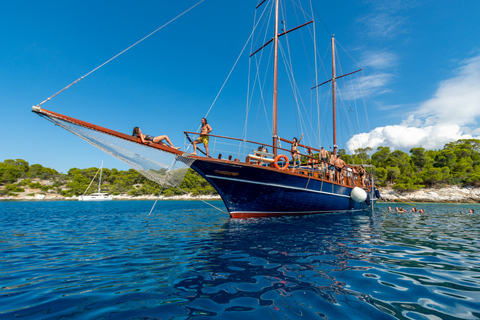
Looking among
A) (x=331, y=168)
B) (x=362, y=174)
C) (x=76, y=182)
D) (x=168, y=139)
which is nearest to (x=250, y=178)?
(x=168, y=139)

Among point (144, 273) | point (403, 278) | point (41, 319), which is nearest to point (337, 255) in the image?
point (403, 278)

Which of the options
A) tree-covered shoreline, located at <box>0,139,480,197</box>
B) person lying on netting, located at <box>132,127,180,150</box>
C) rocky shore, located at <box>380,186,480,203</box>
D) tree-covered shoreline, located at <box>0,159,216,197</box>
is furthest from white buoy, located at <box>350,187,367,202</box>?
tree-covered shoreline, located at <box>0,159,216,197</box>

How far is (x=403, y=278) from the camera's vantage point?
12.1 ft

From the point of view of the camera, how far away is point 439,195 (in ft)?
150

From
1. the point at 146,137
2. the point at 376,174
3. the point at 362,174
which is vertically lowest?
the point at 146,137

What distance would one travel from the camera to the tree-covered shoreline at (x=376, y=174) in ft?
163

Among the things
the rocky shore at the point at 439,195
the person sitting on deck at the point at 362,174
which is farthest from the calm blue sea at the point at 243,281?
the rocky shore at the point at 439,195

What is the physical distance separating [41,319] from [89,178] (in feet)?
337

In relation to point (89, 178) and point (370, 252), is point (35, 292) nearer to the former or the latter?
point (370, 252)

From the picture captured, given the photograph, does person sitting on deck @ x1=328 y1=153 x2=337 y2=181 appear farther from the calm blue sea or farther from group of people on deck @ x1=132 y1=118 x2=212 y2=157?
group of people on deck @ x1=132 y1=118 x2=212 y2=157

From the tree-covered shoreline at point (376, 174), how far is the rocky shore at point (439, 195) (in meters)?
1.32

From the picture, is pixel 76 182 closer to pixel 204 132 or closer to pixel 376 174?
pixel 204 132

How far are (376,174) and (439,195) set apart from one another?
12.3m

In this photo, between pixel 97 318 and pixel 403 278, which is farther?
pixel 403 278
